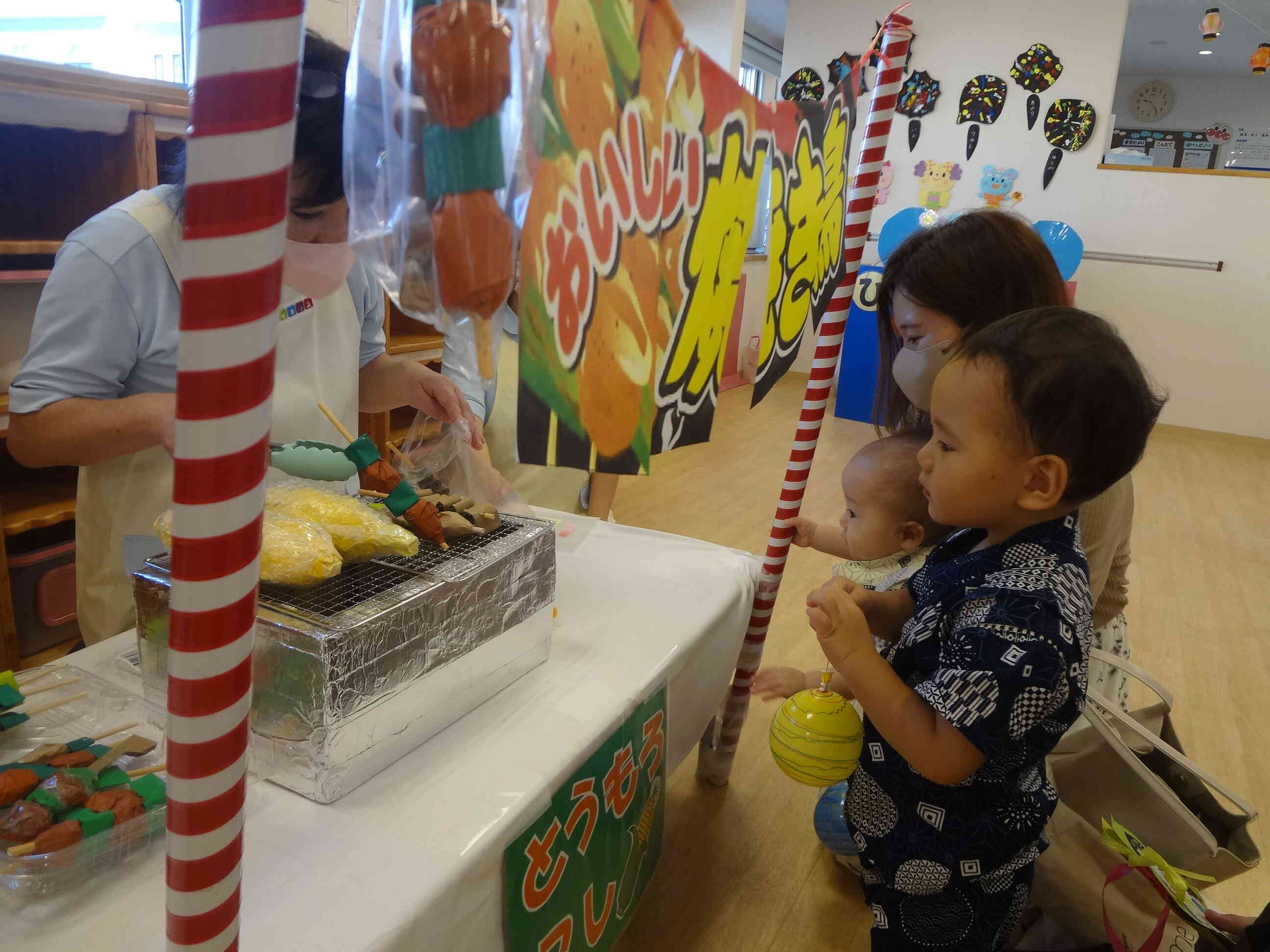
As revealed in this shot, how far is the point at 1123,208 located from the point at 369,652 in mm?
5972

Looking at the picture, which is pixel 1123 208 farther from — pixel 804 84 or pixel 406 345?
pixel 406 345

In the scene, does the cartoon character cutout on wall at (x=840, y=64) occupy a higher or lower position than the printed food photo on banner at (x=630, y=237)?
higher

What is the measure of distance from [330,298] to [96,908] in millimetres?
939

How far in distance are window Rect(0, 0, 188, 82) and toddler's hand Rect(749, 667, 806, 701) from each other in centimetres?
193

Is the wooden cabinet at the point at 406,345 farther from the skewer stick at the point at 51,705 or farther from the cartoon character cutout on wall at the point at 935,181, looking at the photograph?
the cartoon character cutout on wall at the point at 935,181

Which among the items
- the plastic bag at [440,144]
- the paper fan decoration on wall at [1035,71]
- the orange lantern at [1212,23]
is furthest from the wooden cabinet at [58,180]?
the orange lantern at [1212,23]

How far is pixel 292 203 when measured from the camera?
2.97ft

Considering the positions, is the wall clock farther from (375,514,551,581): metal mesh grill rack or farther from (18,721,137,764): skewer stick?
(18,721,137,764): skewer stick

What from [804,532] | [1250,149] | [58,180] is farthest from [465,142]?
[1250,149]

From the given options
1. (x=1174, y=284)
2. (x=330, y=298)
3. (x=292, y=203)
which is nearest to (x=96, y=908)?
(x=292, y=203)

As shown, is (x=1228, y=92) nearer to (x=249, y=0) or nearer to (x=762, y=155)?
(x=762, y=155)

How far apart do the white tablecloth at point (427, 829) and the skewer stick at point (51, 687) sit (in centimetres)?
3

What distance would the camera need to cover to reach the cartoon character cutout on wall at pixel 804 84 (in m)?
6.06

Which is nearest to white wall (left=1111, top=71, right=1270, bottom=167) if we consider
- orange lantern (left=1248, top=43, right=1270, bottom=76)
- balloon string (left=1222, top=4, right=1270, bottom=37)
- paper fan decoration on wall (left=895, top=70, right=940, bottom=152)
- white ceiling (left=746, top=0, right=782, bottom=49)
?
balloon string (left=1222, top=4, right=1270, bottom=37)
